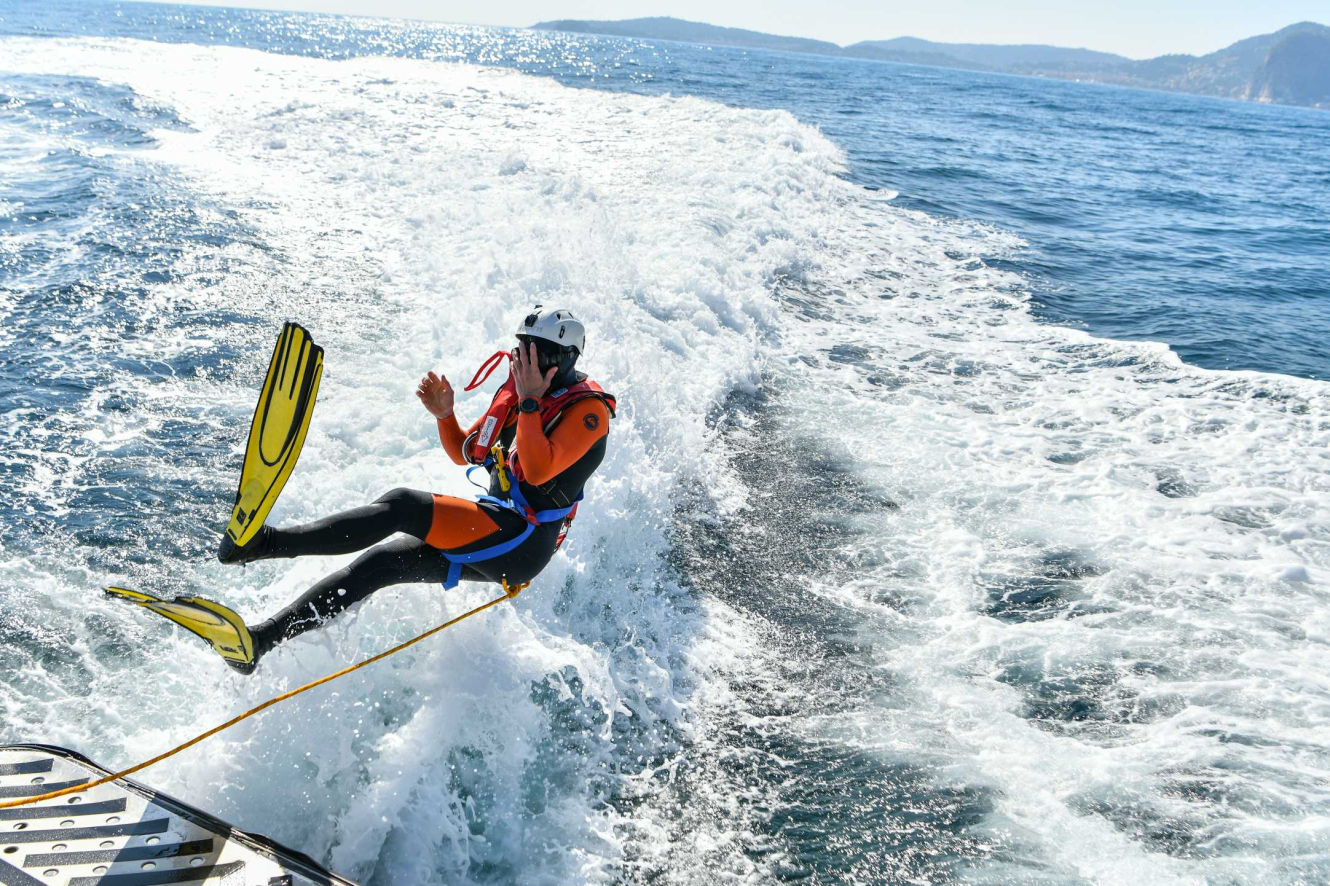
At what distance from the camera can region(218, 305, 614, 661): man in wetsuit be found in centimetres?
400

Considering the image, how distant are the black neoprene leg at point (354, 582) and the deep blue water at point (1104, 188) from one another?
11756 millimetres

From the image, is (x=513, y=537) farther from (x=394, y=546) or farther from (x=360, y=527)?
(x=360, y=527)

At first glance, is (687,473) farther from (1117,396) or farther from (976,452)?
(1117,396)

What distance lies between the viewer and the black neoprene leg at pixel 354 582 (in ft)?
12.9

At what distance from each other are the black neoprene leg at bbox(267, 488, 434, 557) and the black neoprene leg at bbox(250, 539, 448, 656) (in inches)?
5.1

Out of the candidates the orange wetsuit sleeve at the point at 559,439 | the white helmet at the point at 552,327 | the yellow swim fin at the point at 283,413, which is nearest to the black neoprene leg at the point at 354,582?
the yellow swim fin at the point at 283,413

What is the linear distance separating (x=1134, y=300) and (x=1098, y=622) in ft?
35.4

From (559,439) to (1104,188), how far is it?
2726 cm

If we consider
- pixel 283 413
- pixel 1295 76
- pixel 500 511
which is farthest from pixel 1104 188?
pixel 1295 76

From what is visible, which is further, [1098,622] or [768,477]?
[768,477]

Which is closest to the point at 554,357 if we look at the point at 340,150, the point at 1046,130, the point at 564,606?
the point at 564,606

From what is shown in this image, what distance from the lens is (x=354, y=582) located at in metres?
4.12

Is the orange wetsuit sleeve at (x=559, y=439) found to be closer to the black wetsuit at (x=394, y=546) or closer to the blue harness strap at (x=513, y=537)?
the black wetsuit at (x=394, y=546)

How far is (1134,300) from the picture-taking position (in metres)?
14.6
